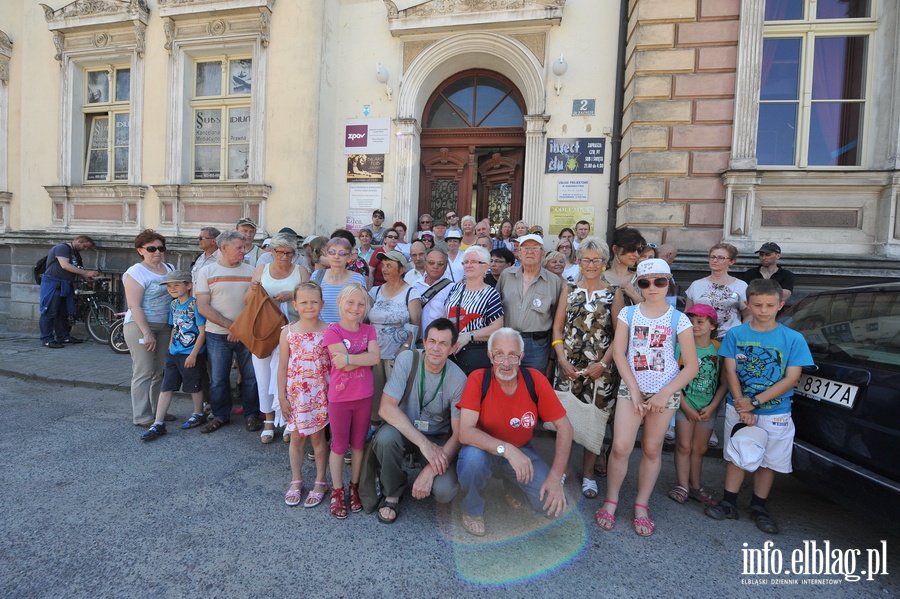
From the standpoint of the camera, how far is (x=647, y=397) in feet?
9.52

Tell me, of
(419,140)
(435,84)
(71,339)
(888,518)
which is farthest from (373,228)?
(888,518)

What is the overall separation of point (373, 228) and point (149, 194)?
462cm

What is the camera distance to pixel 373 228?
291 inches

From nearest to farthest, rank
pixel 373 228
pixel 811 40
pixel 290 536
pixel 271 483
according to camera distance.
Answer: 1. pixel 290 536
2. pixel 271 483
3. pixel 811 40
4. pixel 373 228

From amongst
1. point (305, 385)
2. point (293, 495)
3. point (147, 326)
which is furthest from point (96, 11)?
point (293, 495)

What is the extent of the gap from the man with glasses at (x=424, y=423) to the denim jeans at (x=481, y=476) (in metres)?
0.11

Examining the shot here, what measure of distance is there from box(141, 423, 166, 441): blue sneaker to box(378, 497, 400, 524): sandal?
2.40m

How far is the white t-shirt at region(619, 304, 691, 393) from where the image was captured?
2873mm

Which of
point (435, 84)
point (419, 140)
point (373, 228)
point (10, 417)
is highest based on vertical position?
point (435, 84)

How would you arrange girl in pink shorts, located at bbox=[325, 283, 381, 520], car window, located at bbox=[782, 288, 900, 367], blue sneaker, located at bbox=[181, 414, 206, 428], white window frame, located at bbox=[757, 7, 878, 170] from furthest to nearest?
white window frame, located at bbox=[757, 7, 878, 170] → blue sneaker, located at bbox=[181, 414, 206, 428] → girl in pink shorts, located at bbox=[325, 283, 381, 520] → car window, located at bbox=[782, 288, 900, 367]

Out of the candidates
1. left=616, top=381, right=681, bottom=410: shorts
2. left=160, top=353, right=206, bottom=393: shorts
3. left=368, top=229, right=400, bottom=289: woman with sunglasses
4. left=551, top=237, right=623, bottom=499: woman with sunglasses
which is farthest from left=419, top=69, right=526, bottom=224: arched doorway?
left=616, top=381, right=681, bottom=410: shorts

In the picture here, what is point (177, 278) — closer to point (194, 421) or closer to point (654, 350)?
point (194, 421)

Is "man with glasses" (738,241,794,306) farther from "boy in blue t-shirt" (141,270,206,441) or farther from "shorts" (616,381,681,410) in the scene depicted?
"boy in blue t-shirt" (141,270,206,441)

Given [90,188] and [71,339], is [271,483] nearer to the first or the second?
[71,339]
